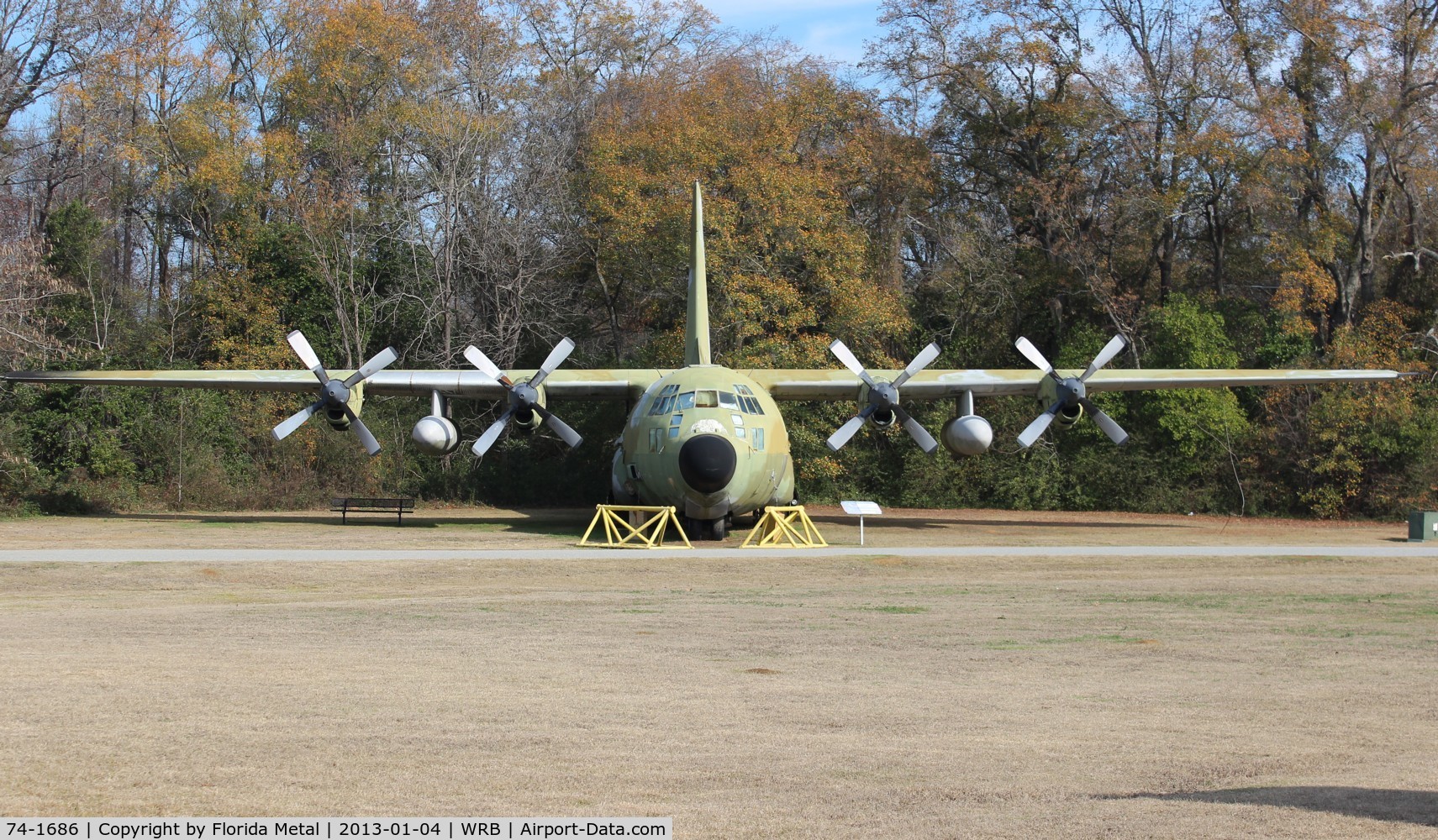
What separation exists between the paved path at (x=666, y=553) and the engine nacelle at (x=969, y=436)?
12.1 ft

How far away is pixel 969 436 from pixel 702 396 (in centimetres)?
658

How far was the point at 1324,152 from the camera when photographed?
36.2 meters

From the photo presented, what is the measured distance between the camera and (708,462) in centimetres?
2189

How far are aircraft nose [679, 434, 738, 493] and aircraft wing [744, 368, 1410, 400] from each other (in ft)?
20.4

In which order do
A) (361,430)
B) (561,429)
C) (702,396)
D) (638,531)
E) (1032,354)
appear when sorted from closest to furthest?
Answer: (638,531) → (702,396) → (361,430) → (1032,354) → (561,429)

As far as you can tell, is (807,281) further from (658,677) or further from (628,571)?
(658,677)

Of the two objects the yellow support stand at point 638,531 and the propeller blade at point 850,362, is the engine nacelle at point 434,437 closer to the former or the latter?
the yellow support stand at point 638,531

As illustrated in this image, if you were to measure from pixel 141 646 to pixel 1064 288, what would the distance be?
117 feet

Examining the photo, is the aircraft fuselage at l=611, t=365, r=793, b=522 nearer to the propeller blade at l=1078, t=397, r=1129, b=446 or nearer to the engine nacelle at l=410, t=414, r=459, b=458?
the engine nacelle at l=410, t=414, r=459, b=458

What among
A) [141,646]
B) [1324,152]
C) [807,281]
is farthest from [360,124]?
[141,646]

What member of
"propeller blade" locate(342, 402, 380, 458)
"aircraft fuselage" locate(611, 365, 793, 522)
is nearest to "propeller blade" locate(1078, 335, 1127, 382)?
"aircraft fuselage" locate(611, 365, 793, 522)

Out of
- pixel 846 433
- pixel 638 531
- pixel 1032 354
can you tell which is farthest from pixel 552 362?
pixel 1032 354

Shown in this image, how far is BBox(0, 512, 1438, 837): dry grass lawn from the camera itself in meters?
5.89

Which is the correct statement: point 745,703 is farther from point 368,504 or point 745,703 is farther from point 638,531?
point 368,504
